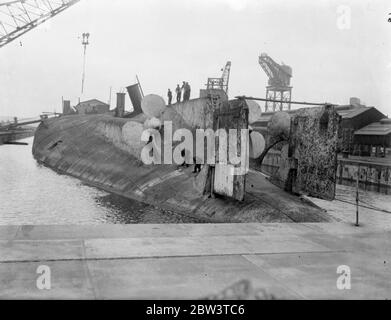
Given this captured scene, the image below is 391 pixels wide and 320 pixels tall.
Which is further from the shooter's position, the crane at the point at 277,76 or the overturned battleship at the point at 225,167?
the crane at the point at 277,76

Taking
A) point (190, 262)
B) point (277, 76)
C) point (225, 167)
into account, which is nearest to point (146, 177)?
point (225, 167)

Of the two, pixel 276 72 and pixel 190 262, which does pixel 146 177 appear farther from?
pixel 276 72

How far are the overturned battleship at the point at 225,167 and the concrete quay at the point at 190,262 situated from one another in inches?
242

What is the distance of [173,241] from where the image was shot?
720 centimetres

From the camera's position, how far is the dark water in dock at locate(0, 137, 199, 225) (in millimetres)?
18422

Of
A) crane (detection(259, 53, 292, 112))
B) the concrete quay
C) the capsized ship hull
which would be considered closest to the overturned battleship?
the capsized ship hull

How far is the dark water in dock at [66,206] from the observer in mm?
→ 18422

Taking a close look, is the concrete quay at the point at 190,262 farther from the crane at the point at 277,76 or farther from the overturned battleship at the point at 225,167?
the crane at the point at 277,76

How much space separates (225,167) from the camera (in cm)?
1469

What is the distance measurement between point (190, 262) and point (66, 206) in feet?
54.7

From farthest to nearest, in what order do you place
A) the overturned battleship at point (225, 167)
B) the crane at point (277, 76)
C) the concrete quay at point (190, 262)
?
the crane at point (277, 76) < the overturned battleship at point (225, 167) < the concrete quay at point (190, 262)

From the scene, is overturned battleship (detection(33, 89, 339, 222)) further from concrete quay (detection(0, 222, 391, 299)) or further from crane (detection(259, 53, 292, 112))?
crane (detection(259, 53, 292, 112))

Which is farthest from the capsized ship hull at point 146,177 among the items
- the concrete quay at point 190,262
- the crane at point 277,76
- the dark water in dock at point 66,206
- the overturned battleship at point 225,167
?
the crane at point 277,76

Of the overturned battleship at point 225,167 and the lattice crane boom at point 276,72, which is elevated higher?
the lattice crane boom at point 276,72
